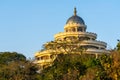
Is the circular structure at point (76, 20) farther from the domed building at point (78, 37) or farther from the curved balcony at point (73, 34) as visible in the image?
the curved balcony at point (73, 34)

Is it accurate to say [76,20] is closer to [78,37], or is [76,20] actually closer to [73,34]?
[73,34]

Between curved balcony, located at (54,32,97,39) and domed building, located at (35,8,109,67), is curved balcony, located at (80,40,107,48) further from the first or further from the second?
curved balcony, located at (54,32,97,39)

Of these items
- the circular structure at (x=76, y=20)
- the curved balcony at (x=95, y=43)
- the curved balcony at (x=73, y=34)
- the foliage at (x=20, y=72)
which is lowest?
the foliage at (x=20, y=72)

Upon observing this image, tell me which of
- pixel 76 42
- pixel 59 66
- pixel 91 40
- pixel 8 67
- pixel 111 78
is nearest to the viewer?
pixel 111 78

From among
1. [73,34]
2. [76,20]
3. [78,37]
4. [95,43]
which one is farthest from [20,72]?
[76,20]

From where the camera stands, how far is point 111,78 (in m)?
41.8

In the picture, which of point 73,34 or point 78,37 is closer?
point 78,37

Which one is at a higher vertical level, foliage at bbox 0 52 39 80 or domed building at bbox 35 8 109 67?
domed building at bbox 35 8 109 67

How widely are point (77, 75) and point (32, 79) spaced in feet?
23.5

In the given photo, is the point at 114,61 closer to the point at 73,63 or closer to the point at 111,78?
the point at 111,78

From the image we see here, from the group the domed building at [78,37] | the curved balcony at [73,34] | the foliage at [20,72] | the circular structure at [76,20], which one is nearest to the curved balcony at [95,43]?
the domed building at [78,37]

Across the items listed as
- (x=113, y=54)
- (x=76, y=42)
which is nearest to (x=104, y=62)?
(x=113, y=54)

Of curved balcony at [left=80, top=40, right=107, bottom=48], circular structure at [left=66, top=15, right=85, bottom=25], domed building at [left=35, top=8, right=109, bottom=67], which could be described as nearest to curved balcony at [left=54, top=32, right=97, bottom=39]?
domed building at [left=35, top=8, right=109, bottom=67]

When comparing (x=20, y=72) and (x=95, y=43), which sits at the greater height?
(x=95, y=43)
